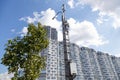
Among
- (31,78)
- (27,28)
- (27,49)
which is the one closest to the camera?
(31,78)

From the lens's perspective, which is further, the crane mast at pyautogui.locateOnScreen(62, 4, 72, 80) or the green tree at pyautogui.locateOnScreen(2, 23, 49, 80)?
the green tree at pyautogui.locateOnScreen(2, 23, 49, 80)

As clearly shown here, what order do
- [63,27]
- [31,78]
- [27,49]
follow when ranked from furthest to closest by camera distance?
[27,49] → [31,78] → [63,27]

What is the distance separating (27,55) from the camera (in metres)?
22.5

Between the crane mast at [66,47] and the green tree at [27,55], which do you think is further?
the green tree at [27,55]

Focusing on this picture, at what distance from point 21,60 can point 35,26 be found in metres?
4.79

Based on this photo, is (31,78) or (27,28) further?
(27,28)

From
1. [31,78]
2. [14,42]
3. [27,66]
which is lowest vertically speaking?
[31,78]

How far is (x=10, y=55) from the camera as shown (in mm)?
22906

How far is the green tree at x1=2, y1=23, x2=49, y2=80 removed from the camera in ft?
71.6

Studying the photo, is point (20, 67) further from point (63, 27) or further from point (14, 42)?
point (63, 27)

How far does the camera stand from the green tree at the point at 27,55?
21828mm

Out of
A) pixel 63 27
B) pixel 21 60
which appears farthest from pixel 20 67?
pixel 63 27

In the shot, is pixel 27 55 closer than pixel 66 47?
No

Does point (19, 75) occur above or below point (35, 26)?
below
